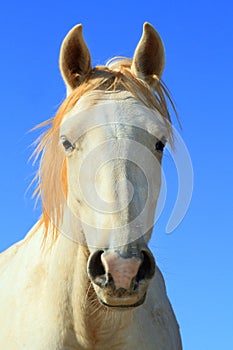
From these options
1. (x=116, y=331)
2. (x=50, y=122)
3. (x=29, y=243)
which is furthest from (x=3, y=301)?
(x=50, y=122)

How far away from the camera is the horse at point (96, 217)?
4023 millimetres

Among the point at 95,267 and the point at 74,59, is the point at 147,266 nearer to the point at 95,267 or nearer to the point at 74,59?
the point at 95,267

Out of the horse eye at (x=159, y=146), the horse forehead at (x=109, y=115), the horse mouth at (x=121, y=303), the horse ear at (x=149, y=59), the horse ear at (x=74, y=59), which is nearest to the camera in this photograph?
the horse mouth at (x=121, y=303)

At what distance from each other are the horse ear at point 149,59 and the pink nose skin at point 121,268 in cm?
175

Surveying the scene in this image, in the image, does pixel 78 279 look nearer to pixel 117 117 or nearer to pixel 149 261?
pixel 149 261

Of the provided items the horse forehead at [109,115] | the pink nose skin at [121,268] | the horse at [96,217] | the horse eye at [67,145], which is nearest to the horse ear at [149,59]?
the horse at [96,217]

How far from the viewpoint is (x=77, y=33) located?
16.3 ft

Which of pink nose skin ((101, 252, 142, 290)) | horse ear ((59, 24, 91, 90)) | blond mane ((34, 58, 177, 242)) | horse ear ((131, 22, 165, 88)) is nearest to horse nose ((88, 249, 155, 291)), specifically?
pink nose skin ((101, 252, 142, 290))

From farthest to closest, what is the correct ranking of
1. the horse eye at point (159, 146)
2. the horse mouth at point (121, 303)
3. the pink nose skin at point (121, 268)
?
1. the horse eye at point (159, 146)
2. the horse mouth at point (121, 303)
3. the pink nose skin at point (121, 268)

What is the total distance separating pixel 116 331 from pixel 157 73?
6.35 ft

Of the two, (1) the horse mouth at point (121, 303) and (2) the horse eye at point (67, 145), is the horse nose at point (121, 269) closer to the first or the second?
(1) the horse mouth at point (121, 303)

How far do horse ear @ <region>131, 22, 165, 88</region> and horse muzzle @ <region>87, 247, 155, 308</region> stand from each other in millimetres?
1680

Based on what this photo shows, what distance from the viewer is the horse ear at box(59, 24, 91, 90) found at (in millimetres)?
4984

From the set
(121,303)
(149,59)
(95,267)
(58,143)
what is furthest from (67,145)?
(121,303)
